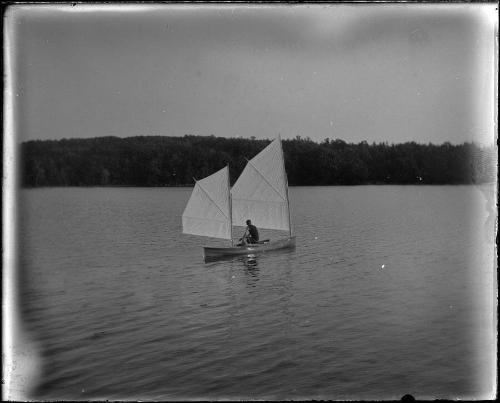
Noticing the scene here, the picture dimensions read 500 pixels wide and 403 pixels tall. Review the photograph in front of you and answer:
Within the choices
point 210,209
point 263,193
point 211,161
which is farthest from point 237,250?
point 211,161

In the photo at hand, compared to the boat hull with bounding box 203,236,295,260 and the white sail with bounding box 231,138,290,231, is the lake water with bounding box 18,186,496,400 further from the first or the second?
the white sail with bounding box 231,138,290,231

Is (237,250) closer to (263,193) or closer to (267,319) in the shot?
(263,193)

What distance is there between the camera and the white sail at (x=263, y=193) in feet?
90.4

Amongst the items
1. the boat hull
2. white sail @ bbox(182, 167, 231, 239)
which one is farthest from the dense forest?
the boat hull

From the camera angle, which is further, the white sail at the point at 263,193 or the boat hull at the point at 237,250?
the white sail at the point at 263,193

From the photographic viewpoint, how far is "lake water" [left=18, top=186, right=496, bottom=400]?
10.4m

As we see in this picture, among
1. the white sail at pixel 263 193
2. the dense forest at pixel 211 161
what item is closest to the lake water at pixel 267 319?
the dense forest at pixel 211 161

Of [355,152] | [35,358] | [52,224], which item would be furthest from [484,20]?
[52,224]

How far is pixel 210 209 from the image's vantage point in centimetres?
2591

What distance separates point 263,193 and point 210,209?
3626 millimetres

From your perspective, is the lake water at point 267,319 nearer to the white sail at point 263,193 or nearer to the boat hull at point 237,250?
the boat hull at point 237,250

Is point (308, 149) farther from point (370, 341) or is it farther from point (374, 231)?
point (370, 341)

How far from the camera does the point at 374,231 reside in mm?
36719

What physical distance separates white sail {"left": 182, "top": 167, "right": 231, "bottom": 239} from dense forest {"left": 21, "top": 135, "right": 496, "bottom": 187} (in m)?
0.80
